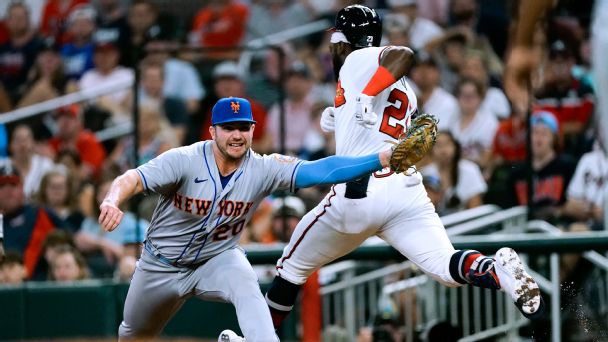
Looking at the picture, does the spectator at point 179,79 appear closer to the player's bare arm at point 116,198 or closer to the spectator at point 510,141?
the spectator at point 510,141

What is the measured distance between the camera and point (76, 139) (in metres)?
12.8

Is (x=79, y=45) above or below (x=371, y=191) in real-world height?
above

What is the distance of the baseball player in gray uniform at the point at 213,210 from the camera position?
7.05m

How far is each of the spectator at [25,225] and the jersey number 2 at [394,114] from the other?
4.42 m

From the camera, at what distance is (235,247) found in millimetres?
7559

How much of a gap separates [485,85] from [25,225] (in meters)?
4.38

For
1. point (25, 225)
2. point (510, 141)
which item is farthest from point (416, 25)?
→ point (25, 225)

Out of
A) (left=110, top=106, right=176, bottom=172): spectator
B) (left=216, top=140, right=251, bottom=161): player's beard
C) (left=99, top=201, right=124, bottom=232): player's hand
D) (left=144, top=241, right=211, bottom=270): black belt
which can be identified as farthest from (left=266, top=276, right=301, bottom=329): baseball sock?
(left=110, top=106, right=176, bottom=172): spectator

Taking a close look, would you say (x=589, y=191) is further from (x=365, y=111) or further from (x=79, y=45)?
(x=79, y=45)

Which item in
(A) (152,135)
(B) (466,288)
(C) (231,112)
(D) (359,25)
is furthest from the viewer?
(A) (152,135)

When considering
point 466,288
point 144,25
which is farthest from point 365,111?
point 144,25

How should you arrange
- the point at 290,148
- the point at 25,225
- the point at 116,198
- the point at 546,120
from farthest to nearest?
the point at 290,148 < the point at 25,225 < the point at 546,120 < the point at 116,198

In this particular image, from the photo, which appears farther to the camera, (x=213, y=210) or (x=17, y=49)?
(x=17, y=49)

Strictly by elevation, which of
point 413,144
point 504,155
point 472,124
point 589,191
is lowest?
point 589,191
